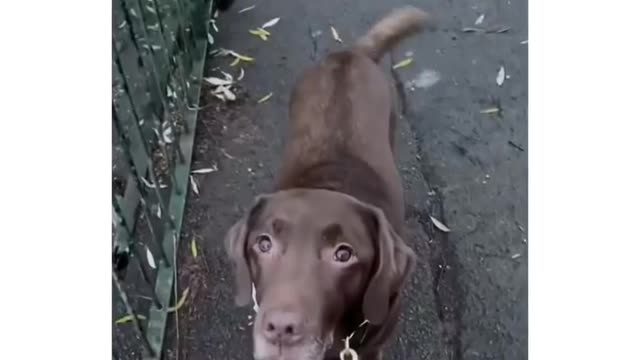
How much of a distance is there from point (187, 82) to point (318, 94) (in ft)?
0.69

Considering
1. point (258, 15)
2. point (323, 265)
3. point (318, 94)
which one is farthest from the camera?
point (258, 15)

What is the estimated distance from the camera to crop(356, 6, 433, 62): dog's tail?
1.73 metres

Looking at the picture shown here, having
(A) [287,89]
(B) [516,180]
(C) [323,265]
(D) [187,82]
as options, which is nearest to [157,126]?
(D) [187,82]

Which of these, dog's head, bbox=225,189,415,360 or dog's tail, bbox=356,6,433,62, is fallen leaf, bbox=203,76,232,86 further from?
dog's head, bbox=225,189,415,360

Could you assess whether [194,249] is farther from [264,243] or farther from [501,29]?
[501,29]

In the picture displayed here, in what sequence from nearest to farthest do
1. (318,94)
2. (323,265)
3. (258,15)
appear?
(323,265) → (318,94) → (258,15)

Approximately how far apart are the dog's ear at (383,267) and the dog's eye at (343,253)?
0.04m

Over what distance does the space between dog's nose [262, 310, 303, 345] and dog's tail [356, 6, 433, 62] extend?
0.50m

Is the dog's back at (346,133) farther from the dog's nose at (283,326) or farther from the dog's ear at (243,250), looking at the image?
the dog's nose at (283,326)

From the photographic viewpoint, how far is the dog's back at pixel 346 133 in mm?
1550

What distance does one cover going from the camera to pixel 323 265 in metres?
1.39

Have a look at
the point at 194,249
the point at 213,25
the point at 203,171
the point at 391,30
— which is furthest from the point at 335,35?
the point at 194,249

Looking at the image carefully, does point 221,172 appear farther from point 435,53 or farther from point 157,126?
point 435,53

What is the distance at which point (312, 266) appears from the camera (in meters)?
1.39
